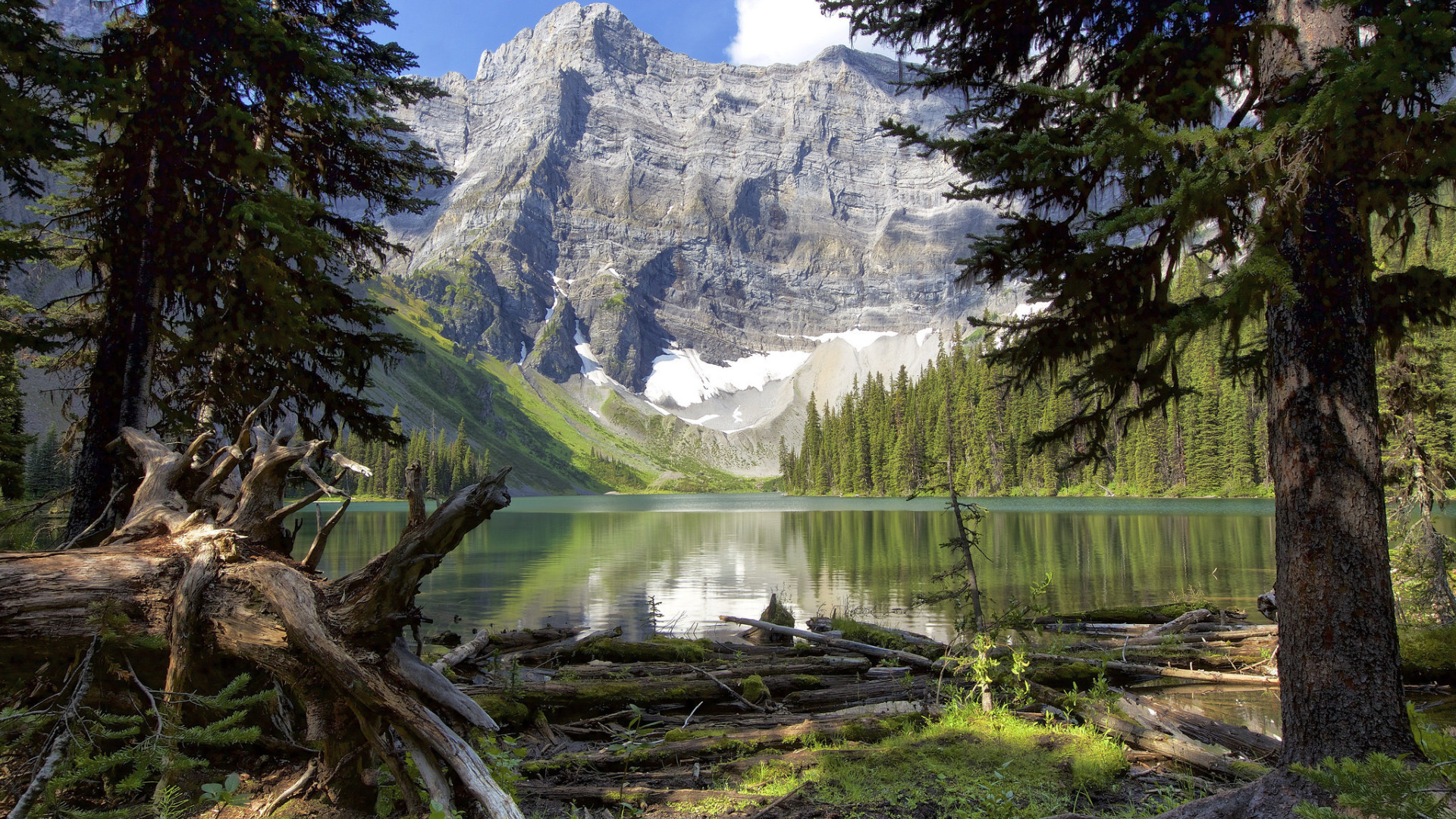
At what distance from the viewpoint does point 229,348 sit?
1005cm

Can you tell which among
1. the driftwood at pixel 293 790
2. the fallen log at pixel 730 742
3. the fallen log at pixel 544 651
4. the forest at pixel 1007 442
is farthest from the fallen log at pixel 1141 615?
the forest at pixel 1007 442

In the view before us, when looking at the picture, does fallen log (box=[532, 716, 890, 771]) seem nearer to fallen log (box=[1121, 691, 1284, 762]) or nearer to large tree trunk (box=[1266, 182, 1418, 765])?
fallen log (box=[1121, 691, 1284, 762])

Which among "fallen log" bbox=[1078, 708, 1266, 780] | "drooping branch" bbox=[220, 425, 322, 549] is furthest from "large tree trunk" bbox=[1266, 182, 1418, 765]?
"drooping branch" bbox=[220, 425, 322, 549]

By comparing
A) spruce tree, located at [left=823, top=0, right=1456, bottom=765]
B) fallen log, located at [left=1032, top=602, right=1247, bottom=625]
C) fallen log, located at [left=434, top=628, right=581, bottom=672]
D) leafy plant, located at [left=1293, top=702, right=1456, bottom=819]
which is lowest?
fallen log, located at [left=1032, top=602, right=1247, bottom=625]

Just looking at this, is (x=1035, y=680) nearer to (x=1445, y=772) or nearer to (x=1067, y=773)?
(x=1067, y=773)

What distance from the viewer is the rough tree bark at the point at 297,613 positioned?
387 cm

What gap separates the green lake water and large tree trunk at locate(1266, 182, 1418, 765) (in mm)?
3544

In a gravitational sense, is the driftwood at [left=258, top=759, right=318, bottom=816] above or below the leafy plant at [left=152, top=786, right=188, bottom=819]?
below

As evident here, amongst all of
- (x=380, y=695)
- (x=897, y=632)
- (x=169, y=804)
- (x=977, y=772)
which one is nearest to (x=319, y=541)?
(x=380, y=695)

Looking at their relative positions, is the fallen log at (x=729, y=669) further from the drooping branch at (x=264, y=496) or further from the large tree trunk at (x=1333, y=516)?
the large tree trunk at (x=1333, y=516)

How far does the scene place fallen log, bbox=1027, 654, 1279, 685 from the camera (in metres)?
9.02

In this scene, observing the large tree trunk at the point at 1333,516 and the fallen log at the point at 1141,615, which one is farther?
the fallen log at the point at 1141,615

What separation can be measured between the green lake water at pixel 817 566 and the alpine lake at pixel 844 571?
4.7 inches

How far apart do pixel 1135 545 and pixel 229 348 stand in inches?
1335
